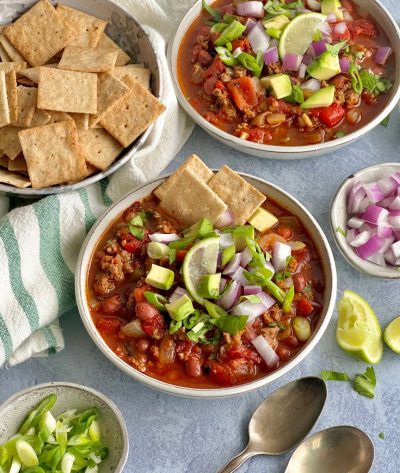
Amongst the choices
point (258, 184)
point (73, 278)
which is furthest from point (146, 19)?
point (73, 278)

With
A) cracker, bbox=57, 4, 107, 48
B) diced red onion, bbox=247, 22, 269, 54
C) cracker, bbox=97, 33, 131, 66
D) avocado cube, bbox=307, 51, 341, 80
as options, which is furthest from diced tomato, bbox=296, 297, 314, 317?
cracker, bbox=57, 4, 107, 48

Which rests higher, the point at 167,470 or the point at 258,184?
the point at 258,184

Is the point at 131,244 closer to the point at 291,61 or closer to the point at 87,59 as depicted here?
the point at 87,59

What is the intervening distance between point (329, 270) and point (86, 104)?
1.68m

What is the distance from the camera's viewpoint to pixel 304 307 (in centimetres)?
429

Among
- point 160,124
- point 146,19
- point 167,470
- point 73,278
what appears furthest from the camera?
point 146,19

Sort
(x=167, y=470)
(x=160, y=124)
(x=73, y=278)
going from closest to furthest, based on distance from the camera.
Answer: (x=167, y=470), (x=73, y=278), (x=160, y=124)

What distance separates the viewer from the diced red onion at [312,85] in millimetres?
4969

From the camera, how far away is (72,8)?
16.8 feet

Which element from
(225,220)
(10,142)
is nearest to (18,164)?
(10,142)

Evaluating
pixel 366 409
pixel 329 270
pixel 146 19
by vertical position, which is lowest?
pixel 366 409

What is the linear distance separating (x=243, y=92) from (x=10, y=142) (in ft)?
4.71

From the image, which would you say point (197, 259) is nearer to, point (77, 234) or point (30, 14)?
point (77, 234)

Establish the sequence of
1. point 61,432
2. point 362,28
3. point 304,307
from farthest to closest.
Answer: point 362,28, point 304,307, point 61,432
